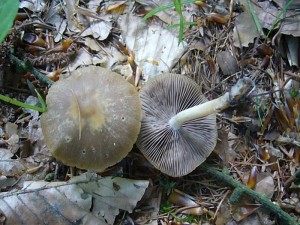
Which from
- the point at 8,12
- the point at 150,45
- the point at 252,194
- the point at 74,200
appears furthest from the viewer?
the point at 150,45

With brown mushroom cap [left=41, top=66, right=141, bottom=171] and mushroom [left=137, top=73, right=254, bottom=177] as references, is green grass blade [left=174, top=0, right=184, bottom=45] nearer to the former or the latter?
mushroom [left=137, top=73, right=254, bottom=177]

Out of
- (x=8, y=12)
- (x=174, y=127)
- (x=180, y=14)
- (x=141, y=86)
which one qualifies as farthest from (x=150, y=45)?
(x=8, y=12)

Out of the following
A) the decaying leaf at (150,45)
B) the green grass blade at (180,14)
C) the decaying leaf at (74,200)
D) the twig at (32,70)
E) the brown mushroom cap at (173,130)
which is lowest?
the decaying leaf at (74,200)

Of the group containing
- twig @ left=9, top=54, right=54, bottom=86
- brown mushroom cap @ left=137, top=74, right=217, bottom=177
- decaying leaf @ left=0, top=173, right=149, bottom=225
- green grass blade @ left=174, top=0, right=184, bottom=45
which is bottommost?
decaying leaf @ left=0, top=173, right=149, bottom=225

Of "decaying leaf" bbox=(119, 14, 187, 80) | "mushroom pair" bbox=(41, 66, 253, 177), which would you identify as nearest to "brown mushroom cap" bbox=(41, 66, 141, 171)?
"mushroom pair" bbox=(41, 66, 253, 177)

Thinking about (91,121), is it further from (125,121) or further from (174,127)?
(174,127)

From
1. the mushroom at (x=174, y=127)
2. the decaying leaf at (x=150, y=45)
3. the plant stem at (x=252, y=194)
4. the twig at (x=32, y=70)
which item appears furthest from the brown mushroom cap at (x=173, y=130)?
the twig at (x=32, y=70)

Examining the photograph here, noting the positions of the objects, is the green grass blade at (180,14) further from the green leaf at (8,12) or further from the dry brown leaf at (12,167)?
the dry brown leaf at (12,167)
